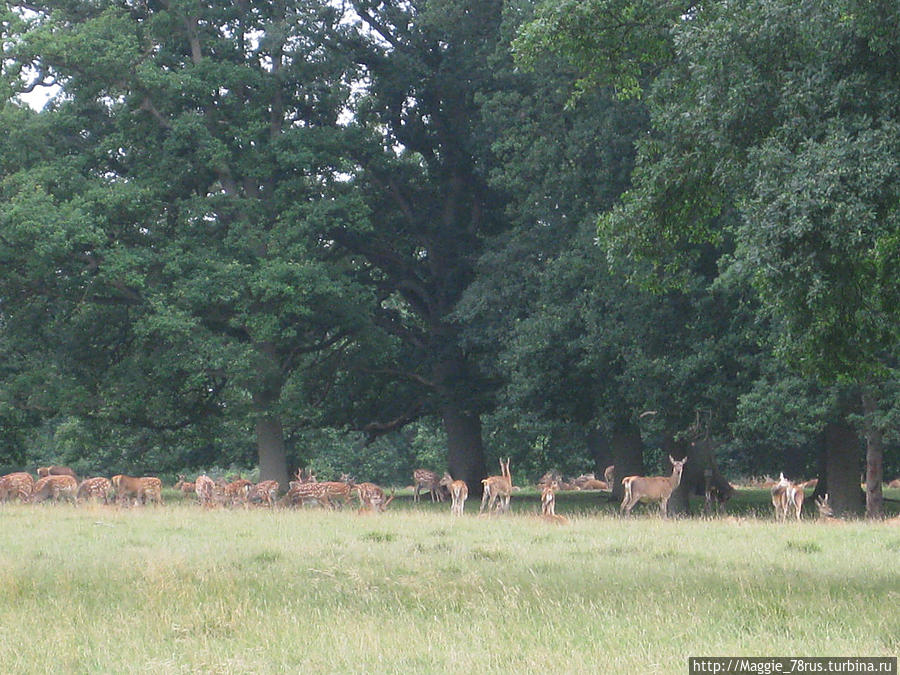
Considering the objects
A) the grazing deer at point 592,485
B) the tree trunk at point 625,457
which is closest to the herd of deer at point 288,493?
the tree trunk at point 625,457

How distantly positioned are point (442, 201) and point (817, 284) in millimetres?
22899

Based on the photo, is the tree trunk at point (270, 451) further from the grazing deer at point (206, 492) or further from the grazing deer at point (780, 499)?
the grazing deer at point (780, 499)

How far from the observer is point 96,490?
2405 centimetres

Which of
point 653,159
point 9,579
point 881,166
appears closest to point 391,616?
point 9,579

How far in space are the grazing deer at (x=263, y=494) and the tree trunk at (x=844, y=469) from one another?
454 inches

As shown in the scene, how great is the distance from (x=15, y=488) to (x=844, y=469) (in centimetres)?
1703

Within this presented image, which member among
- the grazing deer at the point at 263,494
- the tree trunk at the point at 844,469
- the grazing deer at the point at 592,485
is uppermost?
the tree trunk at the point at 844,469

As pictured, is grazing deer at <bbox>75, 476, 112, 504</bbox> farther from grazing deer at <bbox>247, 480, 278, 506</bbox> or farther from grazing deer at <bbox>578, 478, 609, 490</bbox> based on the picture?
grazing deer at <bbox>578, 478, 609, 490</bbox>

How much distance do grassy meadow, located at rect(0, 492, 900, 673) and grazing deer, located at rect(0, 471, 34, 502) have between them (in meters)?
7.77

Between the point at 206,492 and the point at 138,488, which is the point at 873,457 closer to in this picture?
the point at 206,492

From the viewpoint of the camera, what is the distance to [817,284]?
371 inches

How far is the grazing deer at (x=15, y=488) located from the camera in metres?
23.4

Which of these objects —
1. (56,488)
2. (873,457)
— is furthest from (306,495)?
(873,457)

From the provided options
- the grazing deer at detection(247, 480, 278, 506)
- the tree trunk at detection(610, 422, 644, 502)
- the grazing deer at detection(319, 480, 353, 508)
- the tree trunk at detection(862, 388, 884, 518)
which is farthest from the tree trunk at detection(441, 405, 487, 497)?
Answer: the tree trunk at detection(862, 388, 884, 518)
